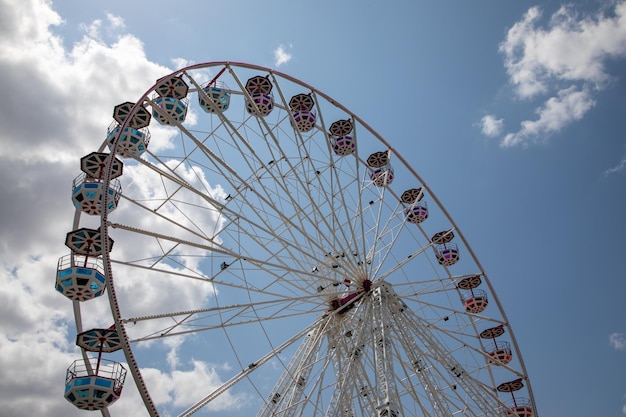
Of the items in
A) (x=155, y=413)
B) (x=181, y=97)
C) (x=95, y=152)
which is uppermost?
(x=181, y=97)

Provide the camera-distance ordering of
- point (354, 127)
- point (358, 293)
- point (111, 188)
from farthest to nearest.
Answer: point (354, 127)
point (358, 293)
point (111, 188)

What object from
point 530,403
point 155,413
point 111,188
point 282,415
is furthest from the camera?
point 530,403

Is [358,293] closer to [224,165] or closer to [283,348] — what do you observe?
[283,348]

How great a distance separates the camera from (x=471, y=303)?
68.6ft

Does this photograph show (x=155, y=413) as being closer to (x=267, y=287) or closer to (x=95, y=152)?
(x=267, y=287)

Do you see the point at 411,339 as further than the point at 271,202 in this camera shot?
Yes

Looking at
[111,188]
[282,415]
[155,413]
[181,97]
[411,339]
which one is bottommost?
[155,413]

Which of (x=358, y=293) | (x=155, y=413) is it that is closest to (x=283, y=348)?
(x=358, y=293)

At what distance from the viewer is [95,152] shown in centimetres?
1466

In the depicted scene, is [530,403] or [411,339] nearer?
[411,339]

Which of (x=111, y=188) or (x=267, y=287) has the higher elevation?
(x=111, y=188)

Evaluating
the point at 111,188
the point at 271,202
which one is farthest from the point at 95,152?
the point at 271,202

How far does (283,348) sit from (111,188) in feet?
23.1

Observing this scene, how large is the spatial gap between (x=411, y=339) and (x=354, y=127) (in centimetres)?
797
